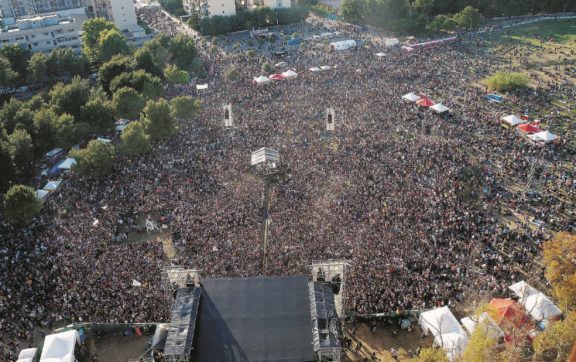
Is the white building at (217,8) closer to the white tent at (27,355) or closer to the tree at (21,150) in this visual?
the tree at (21,150)

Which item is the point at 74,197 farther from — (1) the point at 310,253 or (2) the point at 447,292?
(2) the point at 447,292

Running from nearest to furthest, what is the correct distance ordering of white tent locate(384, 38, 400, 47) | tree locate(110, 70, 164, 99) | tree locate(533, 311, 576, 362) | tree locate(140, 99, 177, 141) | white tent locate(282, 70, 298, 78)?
tree locate(533, 311, 576, 362) → tree locate(140, 99, 177, 141) → tree locate(110, 70, 164, 99) → white tent locate(282, 70, 298, 78) → white tent locate(384, 38, 400, 47)

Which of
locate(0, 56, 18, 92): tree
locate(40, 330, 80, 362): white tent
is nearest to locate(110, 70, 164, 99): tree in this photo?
locate(0, 56, 18, 92): tree

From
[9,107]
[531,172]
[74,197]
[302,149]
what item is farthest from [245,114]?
[531,172]

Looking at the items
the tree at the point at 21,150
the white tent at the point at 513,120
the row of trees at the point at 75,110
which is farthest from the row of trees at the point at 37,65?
the white tent at the point at 513,120

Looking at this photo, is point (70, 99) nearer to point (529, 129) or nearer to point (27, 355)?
point (27, 355)

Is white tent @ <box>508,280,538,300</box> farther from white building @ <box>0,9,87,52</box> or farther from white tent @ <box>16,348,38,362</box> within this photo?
white building @ <box>0,9,87,52</box>

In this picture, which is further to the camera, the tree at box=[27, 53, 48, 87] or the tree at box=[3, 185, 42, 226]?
the tree at box=[27, 53, 48, 87]
